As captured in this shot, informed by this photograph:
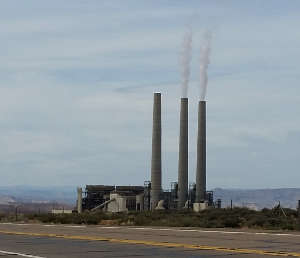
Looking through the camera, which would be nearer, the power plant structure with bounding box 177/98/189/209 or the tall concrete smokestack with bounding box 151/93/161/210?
the tall concrete smokestack with bounding box 151/93/161/210

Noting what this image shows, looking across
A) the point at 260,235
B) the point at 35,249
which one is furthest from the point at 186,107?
the point at 35,249

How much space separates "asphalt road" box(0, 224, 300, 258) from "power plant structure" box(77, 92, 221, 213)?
54308mm

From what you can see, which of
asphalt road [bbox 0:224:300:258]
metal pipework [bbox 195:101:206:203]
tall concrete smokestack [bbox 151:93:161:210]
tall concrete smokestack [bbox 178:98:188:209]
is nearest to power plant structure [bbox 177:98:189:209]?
tall concrete smokestack [bbox 178:98:188:209]

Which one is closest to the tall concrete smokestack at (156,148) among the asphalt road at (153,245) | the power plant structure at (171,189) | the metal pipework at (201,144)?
the power plant structure at (171,189)

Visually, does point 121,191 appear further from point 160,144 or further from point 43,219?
point 43,219

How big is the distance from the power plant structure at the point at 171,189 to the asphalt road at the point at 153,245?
54308mm

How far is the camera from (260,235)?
24891mm

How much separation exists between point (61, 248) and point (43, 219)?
2118 centimetres

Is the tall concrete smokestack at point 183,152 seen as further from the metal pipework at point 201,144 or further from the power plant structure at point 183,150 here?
the metal pipework at point 201,144

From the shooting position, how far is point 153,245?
20641 mm

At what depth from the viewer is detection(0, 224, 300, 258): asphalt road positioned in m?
18.2

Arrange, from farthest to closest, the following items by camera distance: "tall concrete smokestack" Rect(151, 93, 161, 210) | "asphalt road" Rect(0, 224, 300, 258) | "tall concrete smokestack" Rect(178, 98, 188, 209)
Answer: "tall concrete smokestack" Rect(178, 98, 188, 209) < "tall concrete smokestack" Rect(151, 93, 161, 210) < "asphalt road" Rect(0, 224, 300, 258)

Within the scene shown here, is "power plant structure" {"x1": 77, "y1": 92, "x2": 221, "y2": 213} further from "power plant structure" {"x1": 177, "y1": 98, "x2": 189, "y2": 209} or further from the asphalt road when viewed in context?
the asphalt road

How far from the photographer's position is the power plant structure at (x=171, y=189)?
82688 mm
